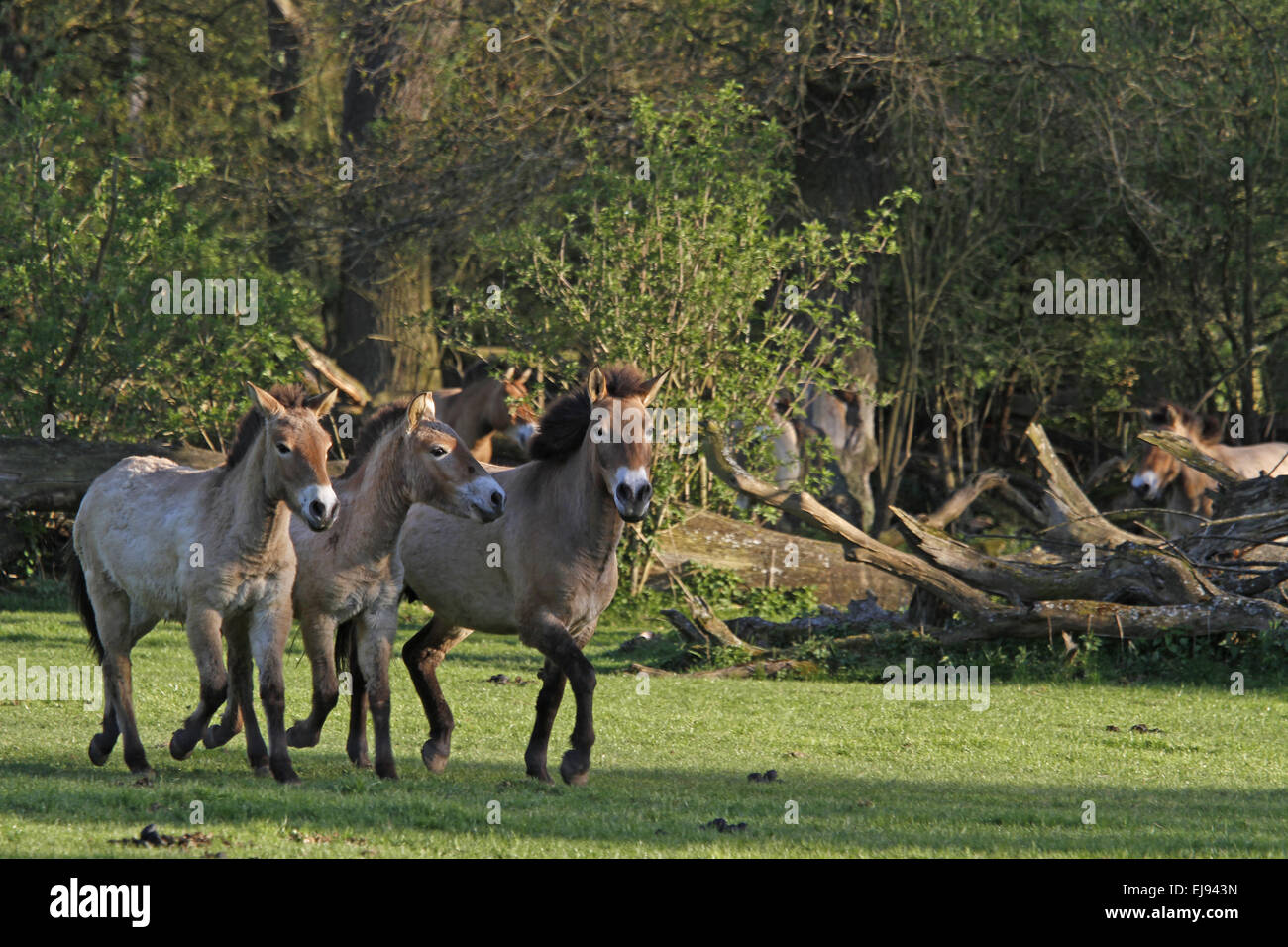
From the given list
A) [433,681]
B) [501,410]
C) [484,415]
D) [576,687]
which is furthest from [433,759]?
[484,415]

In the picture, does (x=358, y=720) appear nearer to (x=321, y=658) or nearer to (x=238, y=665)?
(x=321, y=658)

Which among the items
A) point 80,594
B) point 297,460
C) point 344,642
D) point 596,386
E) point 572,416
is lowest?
point 344,642

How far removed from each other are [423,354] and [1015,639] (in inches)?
498

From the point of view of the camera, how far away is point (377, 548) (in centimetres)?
828

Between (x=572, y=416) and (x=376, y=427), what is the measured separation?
1142mm

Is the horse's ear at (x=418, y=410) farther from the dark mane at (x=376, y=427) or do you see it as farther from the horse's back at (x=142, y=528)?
the horse's back at (x=142, y=528)

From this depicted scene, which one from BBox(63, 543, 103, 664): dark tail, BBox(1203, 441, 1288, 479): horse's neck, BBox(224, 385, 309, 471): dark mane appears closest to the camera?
BBox(224, 385, 309, 471): dark mane

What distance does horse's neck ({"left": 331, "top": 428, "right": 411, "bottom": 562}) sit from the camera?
8250 millimetres

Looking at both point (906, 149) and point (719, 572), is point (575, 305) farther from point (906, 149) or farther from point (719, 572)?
point (906, 149)

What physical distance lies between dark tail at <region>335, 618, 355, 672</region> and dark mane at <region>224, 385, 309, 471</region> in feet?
4.95

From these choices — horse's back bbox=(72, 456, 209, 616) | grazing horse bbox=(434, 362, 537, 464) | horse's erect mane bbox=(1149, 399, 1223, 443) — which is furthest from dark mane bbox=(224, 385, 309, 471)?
horse's erect mane bbox=(1149, 399, 1223, 443)

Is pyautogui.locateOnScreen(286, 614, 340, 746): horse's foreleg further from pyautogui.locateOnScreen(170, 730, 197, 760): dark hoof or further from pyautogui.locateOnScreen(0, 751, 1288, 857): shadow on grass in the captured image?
pyautogui.locateOnScreen(170, 730, 197, 760): dark hoof

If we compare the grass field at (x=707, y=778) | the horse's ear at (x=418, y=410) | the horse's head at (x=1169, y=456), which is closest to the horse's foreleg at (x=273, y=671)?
the grass field at (x=707, y=778)

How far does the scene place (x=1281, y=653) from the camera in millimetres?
12625
